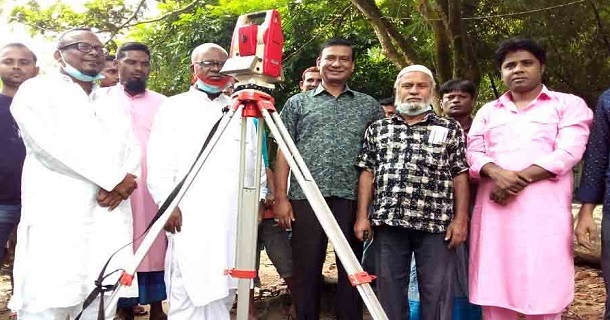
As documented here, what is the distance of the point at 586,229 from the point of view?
2.88 metres

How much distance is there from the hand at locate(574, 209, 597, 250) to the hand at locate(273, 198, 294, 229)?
1.45 m

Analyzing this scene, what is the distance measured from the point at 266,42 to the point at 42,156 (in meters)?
1.31

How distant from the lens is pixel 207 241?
10.5 ft

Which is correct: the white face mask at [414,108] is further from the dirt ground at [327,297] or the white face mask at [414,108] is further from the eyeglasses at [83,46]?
the dirt ground at [327,297]

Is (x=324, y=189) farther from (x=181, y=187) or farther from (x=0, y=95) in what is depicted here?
(x=0, y=95)

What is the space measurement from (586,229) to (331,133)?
1.36 m

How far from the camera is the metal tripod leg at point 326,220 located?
2232mm

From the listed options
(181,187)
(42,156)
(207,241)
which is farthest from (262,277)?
(181,187)

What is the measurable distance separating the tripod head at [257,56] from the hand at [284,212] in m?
0.81

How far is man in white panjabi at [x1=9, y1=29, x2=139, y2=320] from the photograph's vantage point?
290 cm

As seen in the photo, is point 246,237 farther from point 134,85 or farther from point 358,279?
point 134,85

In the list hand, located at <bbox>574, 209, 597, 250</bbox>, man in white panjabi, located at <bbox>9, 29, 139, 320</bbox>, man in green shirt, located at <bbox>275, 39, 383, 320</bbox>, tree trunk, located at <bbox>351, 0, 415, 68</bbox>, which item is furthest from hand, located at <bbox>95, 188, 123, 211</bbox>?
tree trunk, located at <bbox>351, 0, 415, 68</bbox>

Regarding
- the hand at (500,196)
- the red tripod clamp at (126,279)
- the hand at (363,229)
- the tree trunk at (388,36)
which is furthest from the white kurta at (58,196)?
the tree trunk at (388,36)

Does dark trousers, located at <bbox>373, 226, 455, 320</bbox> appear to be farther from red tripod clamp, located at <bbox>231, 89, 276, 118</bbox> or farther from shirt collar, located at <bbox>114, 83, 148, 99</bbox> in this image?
shirt collar, located at <bbox>114, 83, 148, 99</bbox>
